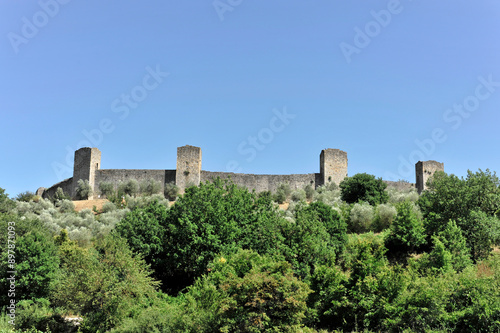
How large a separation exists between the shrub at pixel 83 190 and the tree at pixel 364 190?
79.7 ft

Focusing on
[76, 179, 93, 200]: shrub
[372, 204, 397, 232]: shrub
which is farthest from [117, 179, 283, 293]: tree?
[76, 179, 93, 200]: shrub

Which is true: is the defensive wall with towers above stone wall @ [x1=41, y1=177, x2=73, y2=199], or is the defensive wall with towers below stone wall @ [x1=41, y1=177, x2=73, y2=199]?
above

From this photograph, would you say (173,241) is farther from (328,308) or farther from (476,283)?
(476,283)

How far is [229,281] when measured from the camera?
2111 cm

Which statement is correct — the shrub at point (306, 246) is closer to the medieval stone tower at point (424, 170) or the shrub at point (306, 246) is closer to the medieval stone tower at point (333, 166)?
the medieval stone tower at point (333, 166)

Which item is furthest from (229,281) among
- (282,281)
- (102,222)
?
(102,222)

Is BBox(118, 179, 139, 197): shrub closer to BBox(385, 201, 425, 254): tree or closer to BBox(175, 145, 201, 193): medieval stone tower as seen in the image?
BBox(175, 145, 201, 193): medieval stone tower

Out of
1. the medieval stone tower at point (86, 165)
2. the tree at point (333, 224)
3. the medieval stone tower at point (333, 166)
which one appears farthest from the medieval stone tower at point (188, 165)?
the tree at point (333, 224)

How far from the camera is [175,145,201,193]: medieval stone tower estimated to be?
55406 millimetres

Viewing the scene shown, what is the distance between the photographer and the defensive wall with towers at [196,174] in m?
55.7

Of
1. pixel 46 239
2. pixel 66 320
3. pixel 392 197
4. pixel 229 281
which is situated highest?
pixel 392 197

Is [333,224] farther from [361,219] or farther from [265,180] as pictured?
[265,180]

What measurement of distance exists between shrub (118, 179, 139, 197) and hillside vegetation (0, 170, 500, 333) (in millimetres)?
16453

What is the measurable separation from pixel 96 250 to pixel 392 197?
26267 mm
